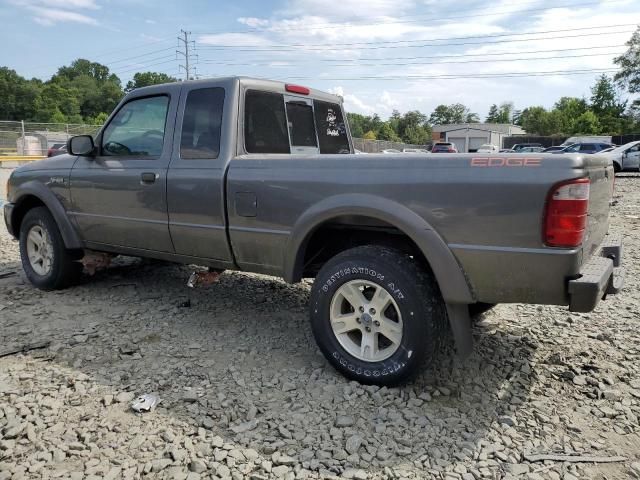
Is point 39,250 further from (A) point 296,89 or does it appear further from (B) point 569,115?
(B) point 569,115

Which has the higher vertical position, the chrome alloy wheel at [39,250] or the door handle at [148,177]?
the door handle at [148,177]

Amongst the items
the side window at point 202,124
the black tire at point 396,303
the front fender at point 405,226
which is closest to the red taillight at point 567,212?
the front fender at point 405,226

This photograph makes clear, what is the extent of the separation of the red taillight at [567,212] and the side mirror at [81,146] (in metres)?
3.98

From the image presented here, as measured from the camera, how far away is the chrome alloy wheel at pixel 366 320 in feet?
10.7

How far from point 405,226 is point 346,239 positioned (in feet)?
2.63

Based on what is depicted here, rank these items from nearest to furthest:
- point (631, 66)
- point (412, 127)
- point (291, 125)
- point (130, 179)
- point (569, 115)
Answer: point (130, 179) < point (291, 125) < point (631, 66) < point (569, 115) < point (412, 127)

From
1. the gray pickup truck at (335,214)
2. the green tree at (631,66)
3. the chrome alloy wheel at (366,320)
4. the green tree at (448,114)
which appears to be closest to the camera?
the gray pickup truck at (335,214)

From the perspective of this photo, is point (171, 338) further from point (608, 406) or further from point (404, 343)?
point (608, 406)

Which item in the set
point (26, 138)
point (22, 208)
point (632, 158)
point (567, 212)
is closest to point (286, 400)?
point (567, 212)

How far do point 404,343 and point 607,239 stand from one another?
1.78 metres

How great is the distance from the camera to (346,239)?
3.81m

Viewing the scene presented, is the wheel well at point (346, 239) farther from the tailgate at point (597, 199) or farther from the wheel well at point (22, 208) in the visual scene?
the wheel well at point (22, 208)

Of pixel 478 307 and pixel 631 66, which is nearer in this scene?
pixel 478 307

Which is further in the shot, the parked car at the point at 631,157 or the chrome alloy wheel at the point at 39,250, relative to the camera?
the parked car at the point at 631,157
